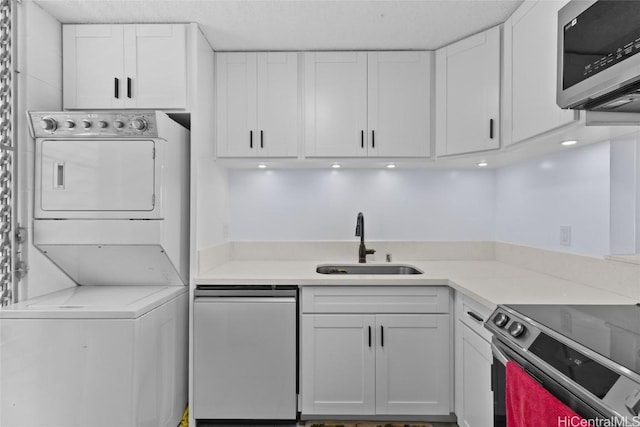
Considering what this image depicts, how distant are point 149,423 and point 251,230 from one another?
1.40m

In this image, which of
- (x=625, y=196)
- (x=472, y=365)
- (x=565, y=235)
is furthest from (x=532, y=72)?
(x=472, y=365)

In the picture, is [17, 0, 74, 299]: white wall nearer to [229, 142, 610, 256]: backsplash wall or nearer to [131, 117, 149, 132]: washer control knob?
[131, 117, 149, 132]: washer control knob

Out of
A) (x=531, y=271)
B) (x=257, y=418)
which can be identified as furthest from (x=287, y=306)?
(x=531, y=271)

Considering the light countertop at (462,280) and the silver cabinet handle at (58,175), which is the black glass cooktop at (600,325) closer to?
the light countertop at (462,280)

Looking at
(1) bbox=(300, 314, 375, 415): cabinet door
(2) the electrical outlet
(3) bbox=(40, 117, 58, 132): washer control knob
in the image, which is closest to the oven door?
(1) bbox=(300, 314, 375, 415): cabinet door

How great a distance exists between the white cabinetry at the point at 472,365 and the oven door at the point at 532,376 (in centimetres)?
27

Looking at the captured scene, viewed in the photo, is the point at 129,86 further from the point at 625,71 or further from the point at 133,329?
the point at 625,71

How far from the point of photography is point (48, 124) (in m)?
1.78

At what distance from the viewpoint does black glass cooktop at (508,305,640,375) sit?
82 centimetres

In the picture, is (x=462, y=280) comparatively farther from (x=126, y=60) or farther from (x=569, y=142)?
(x=126, y=60)

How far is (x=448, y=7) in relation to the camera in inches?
74.6

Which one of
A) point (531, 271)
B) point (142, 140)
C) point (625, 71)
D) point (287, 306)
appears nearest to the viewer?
point (625, 71)

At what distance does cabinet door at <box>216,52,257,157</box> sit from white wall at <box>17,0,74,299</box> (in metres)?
0.92

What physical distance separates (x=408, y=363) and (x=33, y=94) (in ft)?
8.40
